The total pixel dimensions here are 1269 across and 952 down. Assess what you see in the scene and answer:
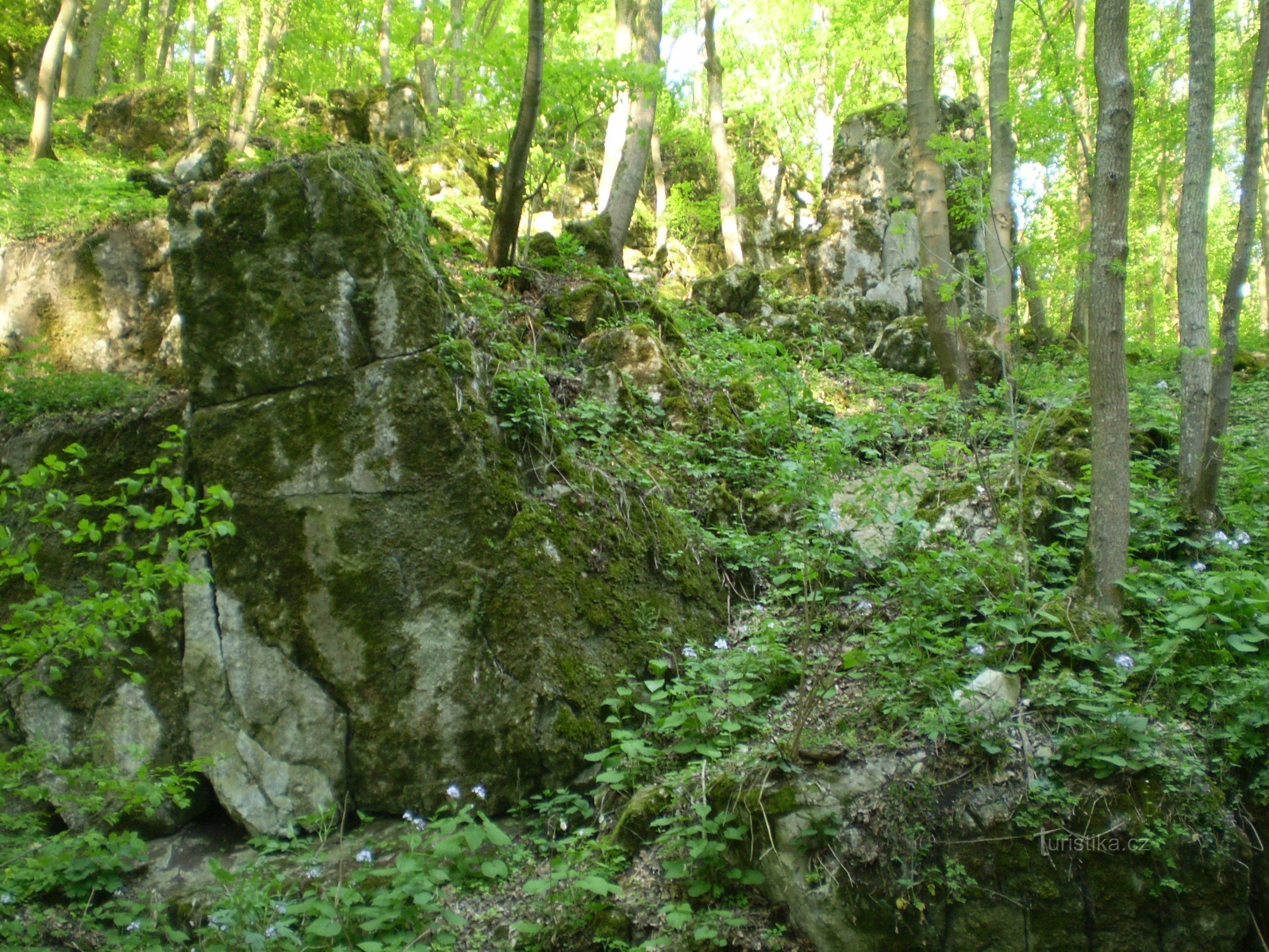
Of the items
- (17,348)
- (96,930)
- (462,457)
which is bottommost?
(96,930)

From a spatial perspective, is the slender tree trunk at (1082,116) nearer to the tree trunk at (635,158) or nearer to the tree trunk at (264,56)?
the tree trunk at (635,158)

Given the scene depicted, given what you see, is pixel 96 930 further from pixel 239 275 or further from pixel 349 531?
pixel 239 275

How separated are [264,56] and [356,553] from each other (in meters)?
10.7

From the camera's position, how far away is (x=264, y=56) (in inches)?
443

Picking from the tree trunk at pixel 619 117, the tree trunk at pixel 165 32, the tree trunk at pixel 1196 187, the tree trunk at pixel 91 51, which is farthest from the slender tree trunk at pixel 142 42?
the tree trunk at pixel 1196 187

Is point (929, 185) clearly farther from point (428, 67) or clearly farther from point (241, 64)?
point (428, 67)

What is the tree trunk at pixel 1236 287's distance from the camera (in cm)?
470

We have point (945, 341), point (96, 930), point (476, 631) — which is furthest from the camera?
point (945, 341)

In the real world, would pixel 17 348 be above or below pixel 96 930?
above

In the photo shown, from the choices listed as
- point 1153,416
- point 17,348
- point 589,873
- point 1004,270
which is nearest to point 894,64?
point 1004,270

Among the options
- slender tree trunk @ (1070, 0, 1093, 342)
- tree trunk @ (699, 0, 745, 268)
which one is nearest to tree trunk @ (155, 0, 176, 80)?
Result: tree trunk @ (699, 0, 745, 268)

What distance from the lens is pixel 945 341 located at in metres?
8.02

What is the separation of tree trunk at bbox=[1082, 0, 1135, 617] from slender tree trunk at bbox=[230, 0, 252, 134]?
39.4ft

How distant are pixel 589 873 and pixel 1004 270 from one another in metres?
8.15
